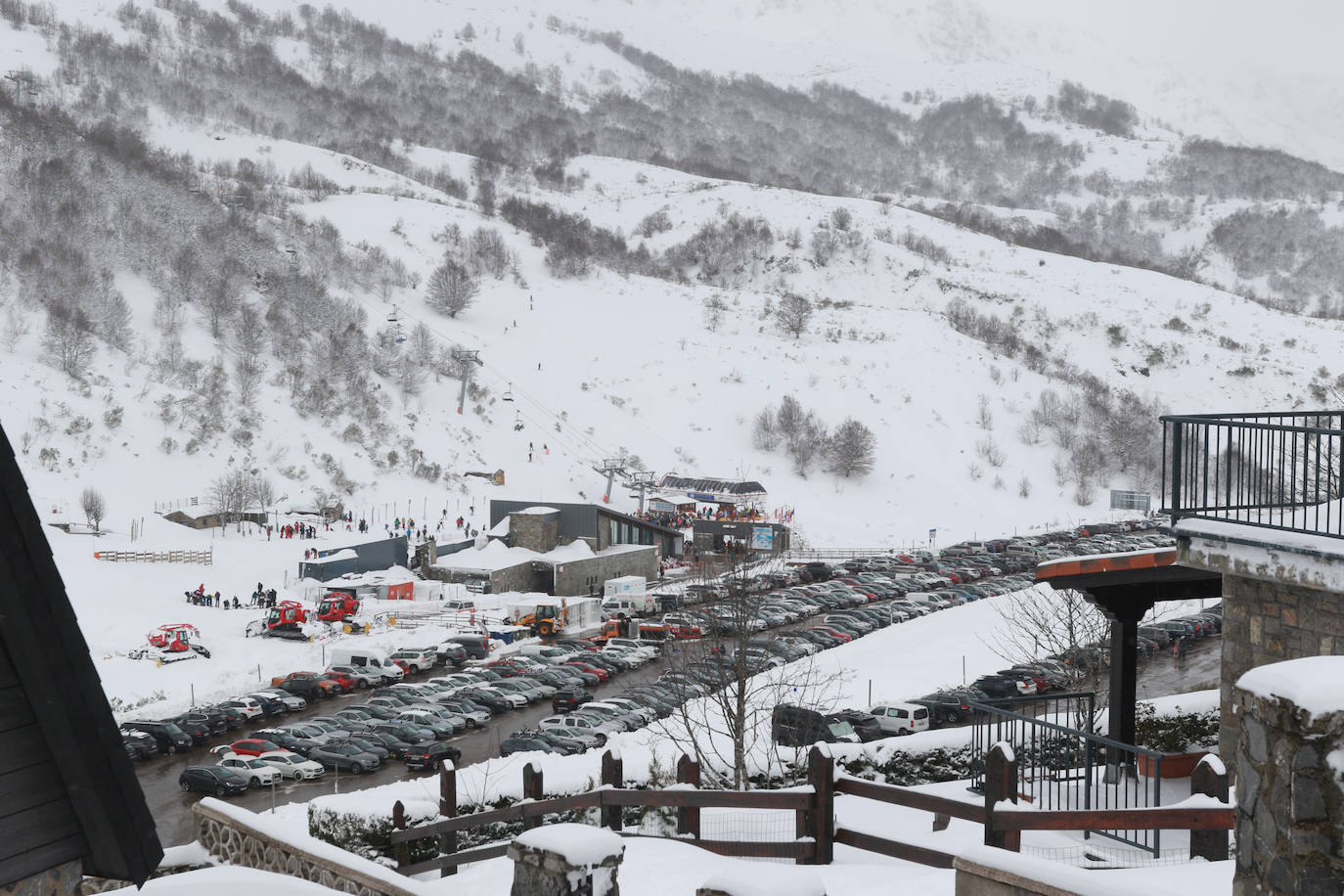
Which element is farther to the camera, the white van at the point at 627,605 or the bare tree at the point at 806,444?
the bare tree at the point at 806,444

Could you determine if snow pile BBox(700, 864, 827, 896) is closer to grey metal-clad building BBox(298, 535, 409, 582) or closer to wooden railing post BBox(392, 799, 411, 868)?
wooden railing post BBox(392, 799, 411, 868)

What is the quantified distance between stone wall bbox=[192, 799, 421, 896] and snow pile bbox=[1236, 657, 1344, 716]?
5884 millimetres

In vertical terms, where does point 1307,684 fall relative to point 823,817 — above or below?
above

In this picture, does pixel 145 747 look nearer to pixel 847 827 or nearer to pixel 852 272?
pixel 847 827

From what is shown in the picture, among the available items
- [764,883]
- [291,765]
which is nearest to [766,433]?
[291,765]

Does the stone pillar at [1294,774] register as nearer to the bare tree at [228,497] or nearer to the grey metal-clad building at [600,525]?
the grey metal-clad building at [600,525]

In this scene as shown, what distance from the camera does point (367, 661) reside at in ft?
119

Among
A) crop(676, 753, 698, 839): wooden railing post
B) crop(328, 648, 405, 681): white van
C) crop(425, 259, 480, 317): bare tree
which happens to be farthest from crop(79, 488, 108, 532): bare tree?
crop(676, 753, 698, 839): wooden railing post

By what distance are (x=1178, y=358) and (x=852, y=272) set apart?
36.3m

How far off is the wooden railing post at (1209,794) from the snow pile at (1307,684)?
16.1 ft

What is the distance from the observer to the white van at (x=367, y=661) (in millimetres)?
36031

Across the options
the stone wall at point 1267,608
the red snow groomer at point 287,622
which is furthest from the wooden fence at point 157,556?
the stone wall at point 1267,608

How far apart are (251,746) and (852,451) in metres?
56.8

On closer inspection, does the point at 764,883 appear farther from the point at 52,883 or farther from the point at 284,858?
the point at 284,858
